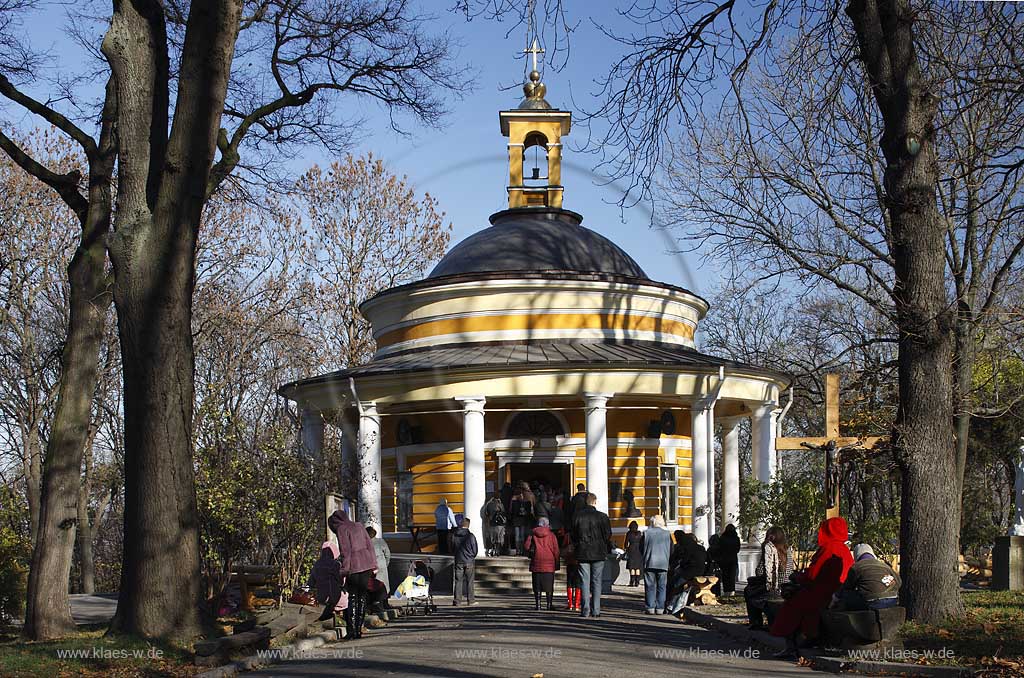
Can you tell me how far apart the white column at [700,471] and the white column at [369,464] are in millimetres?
6990

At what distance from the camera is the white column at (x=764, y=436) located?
29.0 meters

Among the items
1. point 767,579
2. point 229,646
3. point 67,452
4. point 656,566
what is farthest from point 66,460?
point 767,579

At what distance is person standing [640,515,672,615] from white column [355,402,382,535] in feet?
28.3

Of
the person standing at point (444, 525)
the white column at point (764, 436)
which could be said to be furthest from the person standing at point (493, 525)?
the white column at point (764, 436)

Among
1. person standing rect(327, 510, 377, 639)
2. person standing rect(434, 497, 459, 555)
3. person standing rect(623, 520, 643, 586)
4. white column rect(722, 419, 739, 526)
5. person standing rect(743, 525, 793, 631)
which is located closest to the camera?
person standing rect(327, 510, 377, 639)

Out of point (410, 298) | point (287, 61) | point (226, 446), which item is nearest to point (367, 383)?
point (410, 298)

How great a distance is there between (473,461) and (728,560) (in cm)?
610

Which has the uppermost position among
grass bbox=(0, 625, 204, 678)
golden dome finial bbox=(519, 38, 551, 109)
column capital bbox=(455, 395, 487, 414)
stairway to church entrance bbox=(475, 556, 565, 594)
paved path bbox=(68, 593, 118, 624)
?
golden dome finial bbox=(519, 38, 551, 109)

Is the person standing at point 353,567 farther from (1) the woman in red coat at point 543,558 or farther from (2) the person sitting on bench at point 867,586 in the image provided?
(2) the person sitting on bench at point 867,586

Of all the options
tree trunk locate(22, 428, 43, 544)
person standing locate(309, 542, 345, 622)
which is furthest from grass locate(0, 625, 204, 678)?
tree trunk locate(22, 428, 43, 544)

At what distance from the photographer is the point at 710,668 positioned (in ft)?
36.6

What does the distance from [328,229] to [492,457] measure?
15.8 metres

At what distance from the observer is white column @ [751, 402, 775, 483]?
28953 millimetres

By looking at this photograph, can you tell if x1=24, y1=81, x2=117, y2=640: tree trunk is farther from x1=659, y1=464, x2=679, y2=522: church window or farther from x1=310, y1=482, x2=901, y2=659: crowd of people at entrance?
x1=659, y1=464, x2=679, y2=522: church window
